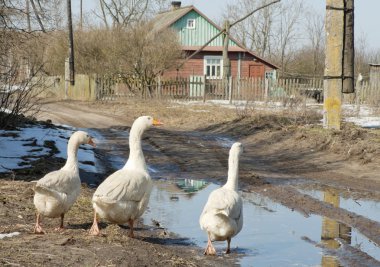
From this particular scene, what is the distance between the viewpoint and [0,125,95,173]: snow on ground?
45.7ft

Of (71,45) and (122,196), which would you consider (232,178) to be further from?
(71,45)

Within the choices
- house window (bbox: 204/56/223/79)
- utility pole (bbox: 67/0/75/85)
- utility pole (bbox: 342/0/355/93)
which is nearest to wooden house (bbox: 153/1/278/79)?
house window (bbox: 204/56/223/79)

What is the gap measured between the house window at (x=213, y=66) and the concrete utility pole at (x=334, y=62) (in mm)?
39396

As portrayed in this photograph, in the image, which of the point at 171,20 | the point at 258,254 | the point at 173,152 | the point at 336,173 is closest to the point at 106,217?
the point at 258,254

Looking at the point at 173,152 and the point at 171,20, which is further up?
the point at 171,20

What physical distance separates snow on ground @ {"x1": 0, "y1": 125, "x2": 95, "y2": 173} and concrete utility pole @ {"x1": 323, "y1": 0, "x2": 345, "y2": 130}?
24.0 ft

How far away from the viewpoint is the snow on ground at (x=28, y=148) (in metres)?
13.9

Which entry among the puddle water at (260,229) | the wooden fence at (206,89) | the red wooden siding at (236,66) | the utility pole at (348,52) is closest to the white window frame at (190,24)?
the red wooden siding at (236,66)

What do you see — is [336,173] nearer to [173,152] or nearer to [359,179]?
[359,179]

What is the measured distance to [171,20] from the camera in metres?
60.0

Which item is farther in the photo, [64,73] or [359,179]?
[64,73]

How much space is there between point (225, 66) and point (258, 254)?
4096 cm

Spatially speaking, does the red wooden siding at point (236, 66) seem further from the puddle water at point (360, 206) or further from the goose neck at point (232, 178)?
the goose neck at point (232, 178)

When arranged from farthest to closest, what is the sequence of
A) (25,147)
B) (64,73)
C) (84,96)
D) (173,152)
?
1. (64,73)
2. (84,96)
3. (173,152)
4. (25,147)
